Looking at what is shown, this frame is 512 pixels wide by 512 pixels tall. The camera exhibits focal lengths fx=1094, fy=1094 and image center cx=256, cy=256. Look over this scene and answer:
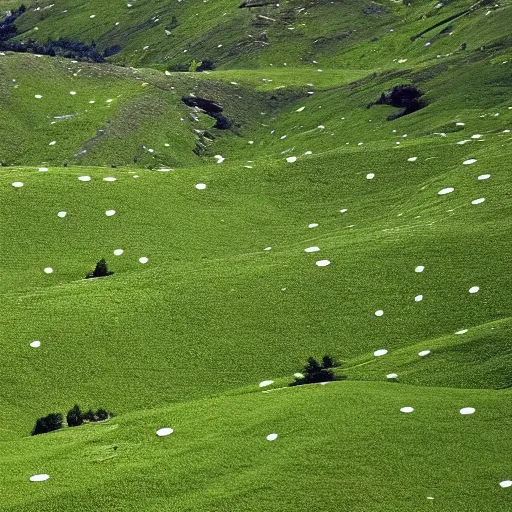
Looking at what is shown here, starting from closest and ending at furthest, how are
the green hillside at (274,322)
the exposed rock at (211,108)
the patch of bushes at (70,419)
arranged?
the green hillside at (274,322)
the patch of bushes at (70,419)
the exposed rock at (211,108)

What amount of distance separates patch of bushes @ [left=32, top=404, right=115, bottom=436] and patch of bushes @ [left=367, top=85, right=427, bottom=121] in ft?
341

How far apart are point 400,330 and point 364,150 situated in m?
54.2

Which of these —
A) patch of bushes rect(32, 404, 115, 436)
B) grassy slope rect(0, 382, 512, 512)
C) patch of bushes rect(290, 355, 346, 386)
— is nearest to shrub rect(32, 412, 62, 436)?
patch of bushes rect(32, 404, 115, 436)

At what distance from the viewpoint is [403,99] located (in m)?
171

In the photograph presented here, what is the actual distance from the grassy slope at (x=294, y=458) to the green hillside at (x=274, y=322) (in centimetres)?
14

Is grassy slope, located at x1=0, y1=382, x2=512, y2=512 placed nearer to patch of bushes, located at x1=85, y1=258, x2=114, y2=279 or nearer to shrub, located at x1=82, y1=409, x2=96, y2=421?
shrub, located at x1=82, y1=409, x2=96, y2=421

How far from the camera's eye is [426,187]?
114000 mm

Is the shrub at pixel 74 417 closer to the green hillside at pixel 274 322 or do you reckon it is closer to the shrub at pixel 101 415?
the shrub at pixel 101 415

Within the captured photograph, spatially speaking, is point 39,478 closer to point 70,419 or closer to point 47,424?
point 47,424

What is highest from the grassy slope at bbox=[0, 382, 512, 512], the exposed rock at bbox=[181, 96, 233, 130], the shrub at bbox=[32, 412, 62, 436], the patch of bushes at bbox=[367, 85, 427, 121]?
the exposed rock at bbox=[181, 96, 233, 130]

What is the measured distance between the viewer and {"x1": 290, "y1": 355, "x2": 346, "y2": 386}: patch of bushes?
228 feet

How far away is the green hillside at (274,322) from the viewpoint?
52.1 metres

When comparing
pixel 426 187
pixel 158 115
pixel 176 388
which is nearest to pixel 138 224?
pixel 426 187

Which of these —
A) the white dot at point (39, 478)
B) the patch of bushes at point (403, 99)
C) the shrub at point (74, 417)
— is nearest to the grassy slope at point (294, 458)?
the white dot at point (39, 478)
